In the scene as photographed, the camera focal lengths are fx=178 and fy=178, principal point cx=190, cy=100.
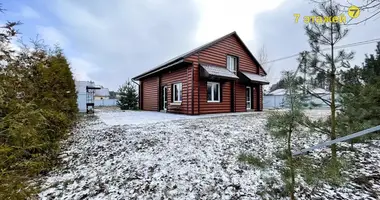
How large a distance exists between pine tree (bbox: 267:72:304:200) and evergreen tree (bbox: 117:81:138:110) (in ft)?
59.6

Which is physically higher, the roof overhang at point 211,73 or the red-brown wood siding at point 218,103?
the roof overhang at point 211,73

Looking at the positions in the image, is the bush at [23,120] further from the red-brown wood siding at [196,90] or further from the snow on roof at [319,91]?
the red-brown wood siding at [196,90]

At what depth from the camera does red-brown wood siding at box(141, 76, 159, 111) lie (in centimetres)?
1324

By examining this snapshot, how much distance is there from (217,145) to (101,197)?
2.44 m

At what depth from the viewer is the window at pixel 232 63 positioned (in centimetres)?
1171

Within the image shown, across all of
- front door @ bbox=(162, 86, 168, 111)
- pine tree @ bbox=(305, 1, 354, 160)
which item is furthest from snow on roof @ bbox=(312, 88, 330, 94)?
front door @ bbox=(162, 86, 168, 111)

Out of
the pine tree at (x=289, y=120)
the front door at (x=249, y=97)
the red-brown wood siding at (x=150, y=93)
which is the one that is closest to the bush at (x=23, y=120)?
the pine tree at (x=289, y=120)

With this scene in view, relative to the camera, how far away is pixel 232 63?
11953 mm

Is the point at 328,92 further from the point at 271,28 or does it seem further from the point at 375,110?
the point at 271,28

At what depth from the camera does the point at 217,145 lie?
389 cm

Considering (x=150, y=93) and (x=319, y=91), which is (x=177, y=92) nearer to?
(x=150, y=93)

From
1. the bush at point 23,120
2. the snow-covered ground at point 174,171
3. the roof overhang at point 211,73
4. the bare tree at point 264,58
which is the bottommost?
the snow-covered ground at point 174,171

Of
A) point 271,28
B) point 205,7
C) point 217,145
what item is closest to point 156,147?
point 217,145

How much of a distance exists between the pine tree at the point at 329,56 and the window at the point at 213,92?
7.70m
